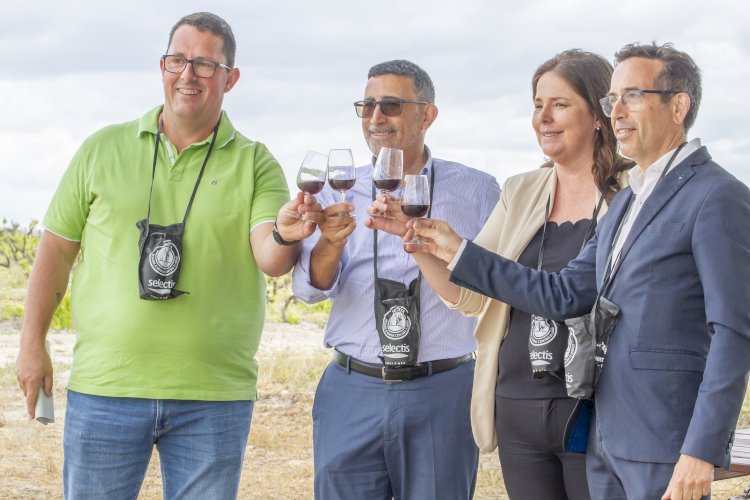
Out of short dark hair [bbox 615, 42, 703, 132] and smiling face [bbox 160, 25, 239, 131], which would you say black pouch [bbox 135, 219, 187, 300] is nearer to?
smiling face [bbox 160, 25, 239, 131]

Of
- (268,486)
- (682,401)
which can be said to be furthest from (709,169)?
(268,486)

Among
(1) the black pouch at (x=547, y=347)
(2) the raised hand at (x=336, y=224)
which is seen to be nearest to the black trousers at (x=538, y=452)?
(1) the black pouch at (x=547, y=347)

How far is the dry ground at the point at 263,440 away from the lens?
7488mm

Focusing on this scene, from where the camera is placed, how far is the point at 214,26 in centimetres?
377

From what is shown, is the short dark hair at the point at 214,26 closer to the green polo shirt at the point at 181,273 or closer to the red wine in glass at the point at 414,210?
the green polo shirt at the point at 181,273

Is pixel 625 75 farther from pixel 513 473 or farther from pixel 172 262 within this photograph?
pixel 172 262

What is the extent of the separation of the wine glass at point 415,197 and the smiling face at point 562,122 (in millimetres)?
472

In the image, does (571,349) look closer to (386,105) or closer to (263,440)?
(386,105)

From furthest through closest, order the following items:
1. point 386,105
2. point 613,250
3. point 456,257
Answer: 1. point 386,105
2. point 456,257
3. point 613,250

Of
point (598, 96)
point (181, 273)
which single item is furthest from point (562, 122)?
point (181, 273)

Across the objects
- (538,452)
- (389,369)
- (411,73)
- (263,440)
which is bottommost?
(263,440)

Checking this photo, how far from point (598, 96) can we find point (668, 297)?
3.12ft

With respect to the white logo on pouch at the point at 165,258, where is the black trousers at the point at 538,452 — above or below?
below

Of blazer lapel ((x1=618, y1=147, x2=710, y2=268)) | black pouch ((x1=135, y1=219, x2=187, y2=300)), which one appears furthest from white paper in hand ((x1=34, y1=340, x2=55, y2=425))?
blazer lapel ((x1=618, y1=147, x2=710, y2=268))
